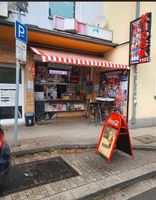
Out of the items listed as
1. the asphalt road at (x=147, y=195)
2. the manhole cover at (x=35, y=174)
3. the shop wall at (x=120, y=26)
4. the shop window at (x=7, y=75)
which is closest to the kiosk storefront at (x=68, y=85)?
the shop wall at (x=120, y=26)

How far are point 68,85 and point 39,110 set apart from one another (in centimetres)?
195

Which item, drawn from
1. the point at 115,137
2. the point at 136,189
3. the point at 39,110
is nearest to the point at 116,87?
the point at 39,110

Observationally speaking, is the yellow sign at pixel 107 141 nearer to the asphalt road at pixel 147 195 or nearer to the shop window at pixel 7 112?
the asphalt road at pixel 147 195

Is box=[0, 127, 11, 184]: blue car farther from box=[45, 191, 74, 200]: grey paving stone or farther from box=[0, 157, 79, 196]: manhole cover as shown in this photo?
box=[45, 191, 74, 200]: grey paving stone

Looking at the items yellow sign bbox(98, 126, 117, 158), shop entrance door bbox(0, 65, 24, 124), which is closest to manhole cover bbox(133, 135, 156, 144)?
yellow sign bbox(98, 126, 117, 158)

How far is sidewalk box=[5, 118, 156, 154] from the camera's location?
16.5 feet

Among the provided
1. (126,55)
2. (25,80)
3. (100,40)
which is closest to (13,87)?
(25,80)

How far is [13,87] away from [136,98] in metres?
4.92

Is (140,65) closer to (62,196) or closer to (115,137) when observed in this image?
(115,137)

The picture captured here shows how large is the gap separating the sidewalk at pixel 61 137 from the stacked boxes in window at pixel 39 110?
0.76 m

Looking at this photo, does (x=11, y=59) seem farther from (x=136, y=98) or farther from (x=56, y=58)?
(x=136, y=98)

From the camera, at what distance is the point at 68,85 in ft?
30.1

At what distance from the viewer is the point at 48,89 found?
862 cm

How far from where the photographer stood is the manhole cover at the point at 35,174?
328 centimetres
